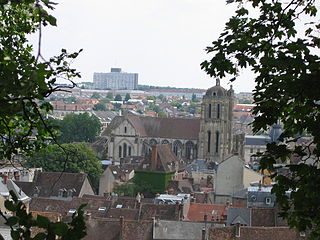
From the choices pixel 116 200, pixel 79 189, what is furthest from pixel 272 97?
pixel 79 189

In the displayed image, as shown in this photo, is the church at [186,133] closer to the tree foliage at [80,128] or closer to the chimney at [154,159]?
the tree foliage at [80,128]

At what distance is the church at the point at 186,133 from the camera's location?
259ft

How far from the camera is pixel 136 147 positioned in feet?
272

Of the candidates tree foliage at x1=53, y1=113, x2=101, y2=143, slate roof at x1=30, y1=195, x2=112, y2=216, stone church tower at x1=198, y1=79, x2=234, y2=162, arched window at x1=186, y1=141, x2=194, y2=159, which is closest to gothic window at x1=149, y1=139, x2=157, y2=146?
arched window at x1=186, y1=141, x2=194, y2=159

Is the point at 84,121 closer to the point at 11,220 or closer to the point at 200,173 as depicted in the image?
the point at 200,173

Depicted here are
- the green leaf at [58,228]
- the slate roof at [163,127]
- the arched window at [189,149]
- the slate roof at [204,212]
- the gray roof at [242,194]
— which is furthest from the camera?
the slate roof at [163,127]

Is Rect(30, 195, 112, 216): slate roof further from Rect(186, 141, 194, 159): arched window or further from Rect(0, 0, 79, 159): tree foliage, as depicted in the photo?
Rect(186, 141, 194, 159): arched window

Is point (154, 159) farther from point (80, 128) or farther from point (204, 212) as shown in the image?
point (80, 128)

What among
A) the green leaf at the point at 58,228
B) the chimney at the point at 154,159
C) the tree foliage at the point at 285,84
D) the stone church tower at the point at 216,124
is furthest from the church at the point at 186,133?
the green leaf at the point at 58,228

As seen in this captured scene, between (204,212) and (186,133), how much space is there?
43502 mm

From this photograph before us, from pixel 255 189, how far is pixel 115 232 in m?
12.9

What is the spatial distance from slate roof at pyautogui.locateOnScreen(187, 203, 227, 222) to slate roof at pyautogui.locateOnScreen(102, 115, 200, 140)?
41.3m

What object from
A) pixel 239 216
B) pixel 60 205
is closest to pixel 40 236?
pixel 239 216

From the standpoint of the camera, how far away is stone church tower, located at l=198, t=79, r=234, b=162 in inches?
3096
